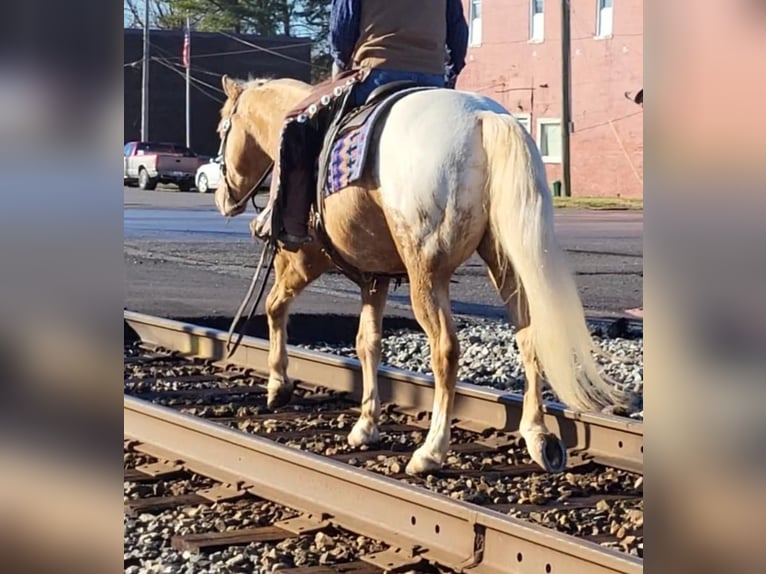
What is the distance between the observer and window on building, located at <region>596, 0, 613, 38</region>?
40.7 metres

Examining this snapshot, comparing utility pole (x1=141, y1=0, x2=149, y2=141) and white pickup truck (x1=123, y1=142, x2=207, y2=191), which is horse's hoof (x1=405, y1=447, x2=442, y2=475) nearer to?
white pickup truck (x1=123, y1=142, x2=207, y2=191)

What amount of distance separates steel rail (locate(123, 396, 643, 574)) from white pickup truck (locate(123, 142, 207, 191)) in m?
38.9

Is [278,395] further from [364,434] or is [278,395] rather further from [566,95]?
[566,95]

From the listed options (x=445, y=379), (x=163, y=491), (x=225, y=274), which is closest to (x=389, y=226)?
(x=445, y=379)

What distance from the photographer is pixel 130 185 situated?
158 feet

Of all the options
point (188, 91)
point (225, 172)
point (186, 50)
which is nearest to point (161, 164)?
point (188, 91)

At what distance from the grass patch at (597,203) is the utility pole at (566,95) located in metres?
0.95

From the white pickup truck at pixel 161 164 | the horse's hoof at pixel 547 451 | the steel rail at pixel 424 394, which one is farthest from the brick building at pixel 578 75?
the horse's hoof at pixel 547 451

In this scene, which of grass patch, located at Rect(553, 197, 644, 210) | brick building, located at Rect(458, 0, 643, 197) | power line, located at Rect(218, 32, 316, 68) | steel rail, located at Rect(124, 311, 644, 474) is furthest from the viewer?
power line, located at Rect(218, 32, 316, 68)

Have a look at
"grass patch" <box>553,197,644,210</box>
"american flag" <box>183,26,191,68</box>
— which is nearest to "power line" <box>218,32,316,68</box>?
"american flag" <box>183,26,191,68</box>

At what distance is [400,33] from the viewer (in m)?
6.64

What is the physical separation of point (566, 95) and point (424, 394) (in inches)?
1274
